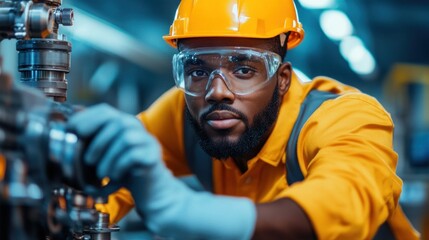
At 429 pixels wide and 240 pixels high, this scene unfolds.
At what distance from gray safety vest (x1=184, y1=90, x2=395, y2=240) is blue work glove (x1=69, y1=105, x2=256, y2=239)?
85cm

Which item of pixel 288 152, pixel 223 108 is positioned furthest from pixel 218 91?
pixel 288 152

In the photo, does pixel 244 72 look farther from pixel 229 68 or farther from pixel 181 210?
pixel 181 210

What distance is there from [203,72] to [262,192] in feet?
1.58

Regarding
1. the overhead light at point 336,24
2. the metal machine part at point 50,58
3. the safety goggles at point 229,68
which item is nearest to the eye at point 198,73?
the safety goggles at point 229,68

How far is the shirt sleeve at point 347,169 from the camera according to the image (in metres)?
1.91

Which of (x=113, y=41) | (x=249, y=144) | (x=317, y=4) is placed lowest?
(x=249, y=144)

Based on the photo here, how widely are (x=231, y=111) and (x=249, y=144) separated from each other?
17 cm

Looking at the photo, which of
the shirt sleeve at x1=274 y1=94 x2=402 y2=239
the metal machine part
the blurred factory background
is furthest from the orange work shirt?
the blurred factory background

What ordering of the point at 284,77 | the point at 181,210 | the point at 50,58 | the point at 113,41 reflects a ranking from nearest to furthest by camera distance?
1. the point at 181,210
2. the point at 50,58
3. the point at 284,77
4. the point at 113,41

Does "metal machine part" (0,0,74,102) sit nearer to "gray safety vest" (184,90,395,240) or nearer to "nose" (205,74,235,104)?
"nose" (205,74,235,104)

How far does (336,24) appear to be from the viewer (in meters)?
9.98

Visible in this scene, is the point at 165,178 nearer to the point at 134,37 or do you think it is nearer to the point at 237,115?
the point at 237,115

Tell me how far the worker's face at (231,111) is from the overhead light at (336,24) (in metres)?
6.58

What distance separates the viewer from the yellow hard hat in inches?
109
